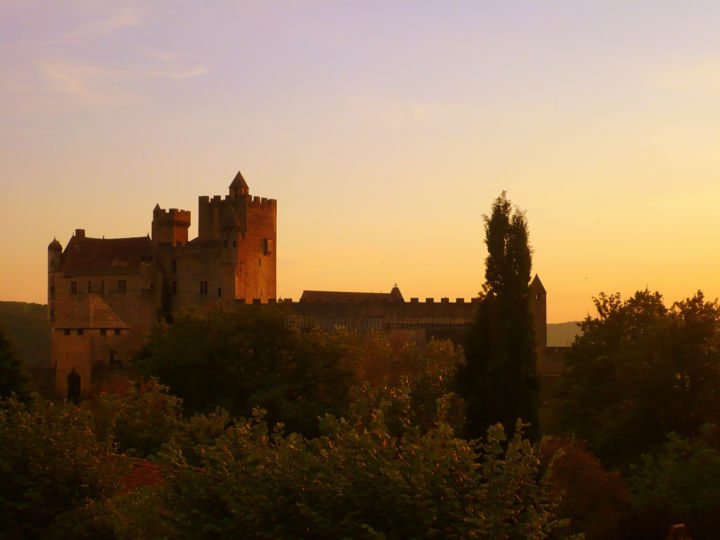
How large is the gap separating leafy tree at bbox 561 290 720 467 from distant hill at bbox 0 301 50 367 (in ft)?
282

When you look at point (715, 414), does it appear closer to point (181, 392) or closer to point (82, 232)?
point (181, 392)

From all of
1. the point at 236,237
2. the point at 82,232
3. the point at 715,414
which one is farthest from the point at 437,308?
the point at 715,414

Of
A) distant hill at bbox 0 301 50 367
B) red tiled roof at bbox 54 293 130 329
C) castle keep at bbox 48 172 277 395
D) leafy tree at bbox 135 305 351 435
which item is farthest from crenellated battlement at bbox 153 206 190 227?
leafy tree at bbox 135 305 351 435

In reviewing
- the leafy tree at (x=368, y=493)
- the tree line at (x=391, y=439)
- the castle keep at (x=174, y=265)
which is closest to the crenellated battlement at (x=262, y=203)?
the castle keep at (x=174, y=265)

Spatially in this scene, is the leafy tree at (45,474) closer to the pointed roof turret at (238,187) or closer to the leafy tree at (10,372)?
the leafy tree at (10,372)

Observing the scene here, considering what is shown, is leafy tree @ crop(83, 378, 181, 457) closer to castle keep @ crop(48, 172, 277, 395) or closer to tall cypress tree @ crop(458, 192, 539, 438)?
tall cypress tree @ crop(458, 192, 539, 438)

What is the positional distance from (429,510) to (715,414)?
23166 mm

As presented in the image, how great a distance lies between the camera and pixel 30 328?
492 ft

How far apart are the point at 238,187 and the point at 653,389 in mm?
60862

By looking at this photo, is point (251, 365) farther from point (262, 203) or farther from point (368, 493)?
point (262, 203)

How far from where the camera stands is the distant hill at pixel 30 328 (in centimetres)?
13102

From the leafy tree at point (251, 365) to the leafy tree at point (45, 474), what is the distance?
1872 centimetres

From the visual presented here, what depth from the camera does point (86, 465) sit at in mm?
21938

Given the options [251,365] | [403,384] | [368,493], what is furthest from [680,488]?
[251,365]
